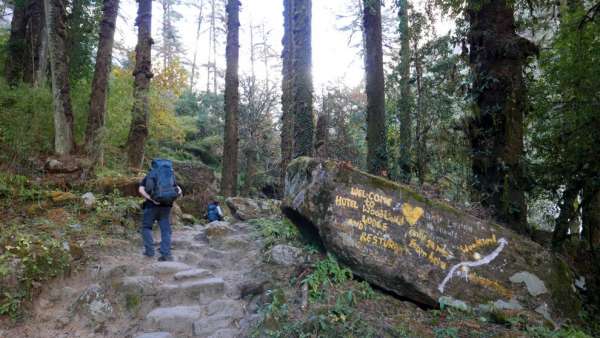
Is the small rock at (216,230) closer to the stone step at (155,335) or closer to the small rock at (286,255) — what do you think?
the small rock at (286,255)

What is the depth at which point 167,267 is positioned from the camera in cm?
565

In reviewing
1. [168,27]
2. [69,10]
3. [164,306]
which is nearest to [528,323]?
[164,306]

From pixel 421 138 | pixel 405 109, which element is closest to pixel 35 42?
pixel 405 109

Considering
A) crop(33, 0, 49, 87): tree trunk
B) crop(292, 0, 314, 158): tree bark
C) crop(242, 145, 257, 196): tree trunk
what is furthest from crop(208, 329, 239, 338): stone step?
crop(242, 145, 257, 196): tree trunk

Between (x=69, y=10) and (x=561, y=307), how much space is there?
46.5 ft

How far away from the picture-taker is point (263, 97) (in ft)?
58.2

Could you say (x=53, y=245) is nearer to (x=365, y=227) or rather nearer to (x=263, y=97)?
(x=365, y=227)

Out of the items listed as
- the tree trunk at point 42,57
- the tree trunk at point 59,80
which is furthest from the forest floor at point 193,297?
the tree trunk at point 42,57

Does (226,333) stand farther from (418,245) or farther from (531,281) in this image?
(531,281)

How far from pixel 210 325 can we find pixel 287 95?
9.33 m

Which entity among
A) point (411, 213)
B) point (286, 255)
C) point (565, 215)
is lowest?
point (286, 255)

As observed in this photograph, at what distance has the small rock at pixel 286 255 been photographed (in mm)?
5352

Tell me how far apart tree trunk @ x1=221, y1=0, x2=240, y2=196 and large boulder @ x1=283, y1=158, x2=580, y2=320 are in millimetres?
7476

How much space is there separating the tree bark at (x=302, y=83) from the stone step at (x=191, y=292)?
13.2ft
